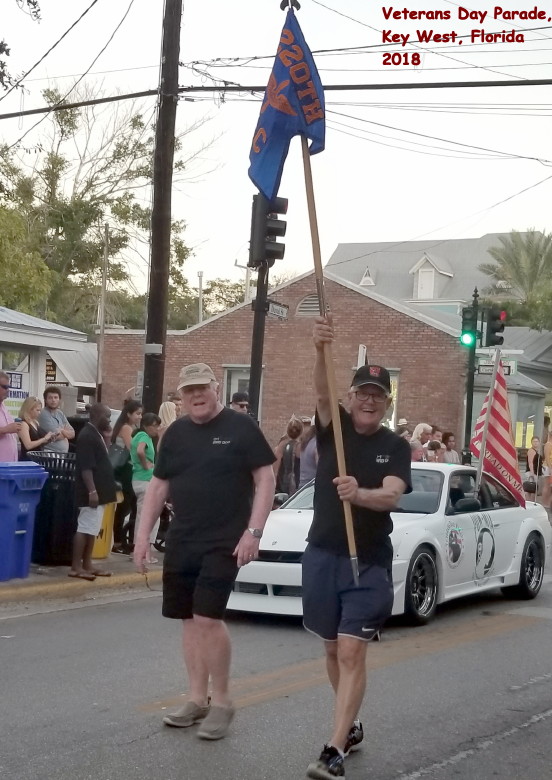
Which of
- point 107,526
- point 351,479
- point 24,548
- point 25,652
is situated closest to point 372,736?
point 351,479

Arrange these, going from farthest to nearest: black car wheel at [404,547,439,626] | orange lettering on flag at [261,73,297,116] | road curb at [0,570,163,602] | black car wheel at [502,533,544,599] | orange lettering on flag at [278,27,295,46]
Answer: black car wheel at [502,533,544,599]
road curb at [0,570,163,602]
black car wheel at [404,547,439,626]
orange lettering on flag at [278,27,295,46]
orange lettering on flag at [261,73,297,116]

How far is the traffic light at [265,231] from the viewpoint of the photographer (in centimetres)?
1344

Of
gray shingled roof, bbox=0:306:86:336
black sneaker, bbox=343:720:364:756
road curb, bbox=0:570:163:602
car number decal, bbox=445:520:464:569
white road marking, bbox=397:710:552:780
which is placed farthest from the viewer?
gray shingled roof, bbox=0:306:86:336

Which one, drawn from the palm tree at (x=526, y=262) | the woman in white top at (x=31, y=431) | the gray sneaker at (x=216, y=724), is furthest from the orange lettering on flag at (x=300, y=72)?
the palm tree at (x=526, y=262)

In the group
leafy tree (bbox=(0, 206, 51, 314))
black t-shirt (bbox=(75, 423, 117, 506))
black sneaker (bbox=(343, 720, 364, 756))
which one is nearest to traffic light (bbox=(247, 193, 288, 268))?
Result: black t-shirt (bbox=(75, 423, 117, 506))

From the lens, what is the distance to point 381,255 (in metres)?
72.8

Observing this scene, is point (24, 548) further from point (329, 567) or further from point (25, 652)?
point (329, 567)

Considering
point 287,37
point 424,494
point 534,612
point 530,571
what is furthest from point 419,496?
A: point 287,37

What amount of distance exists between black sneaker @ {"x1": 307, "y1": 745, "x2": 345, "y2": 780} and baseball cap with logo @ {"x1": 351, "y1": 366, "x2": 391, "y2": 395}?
1696mm

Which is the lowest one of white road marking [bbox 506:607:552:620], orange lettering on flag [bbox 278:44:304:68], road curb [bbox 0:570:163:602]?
white road marking [bbox 506:607:552:620]

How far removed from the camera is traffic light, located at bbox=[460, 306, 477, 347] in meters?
22.2

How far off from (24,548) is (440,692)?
4.72m

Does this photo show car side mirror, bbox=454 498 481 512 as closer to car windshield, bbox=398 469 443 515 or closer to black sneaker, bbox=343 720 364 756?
car windshield, bbox=398 469 443 515

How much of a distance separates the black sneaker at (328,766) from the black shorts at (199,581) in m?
0.96
